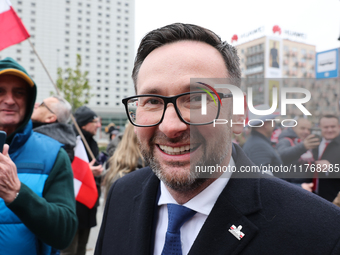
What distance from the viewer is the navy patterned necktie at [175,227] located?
4.09ft

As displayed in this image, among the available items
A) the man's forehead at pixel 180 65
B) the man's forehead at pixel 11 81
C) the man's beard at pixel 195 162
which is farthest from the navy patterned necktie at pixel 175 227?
the man's forehead at pixel 11 81

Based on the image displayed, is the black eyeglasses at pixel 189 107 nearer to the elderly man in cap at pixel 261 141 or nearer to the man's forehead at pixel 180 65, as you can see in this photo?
the man's forehead at pixel 180 65

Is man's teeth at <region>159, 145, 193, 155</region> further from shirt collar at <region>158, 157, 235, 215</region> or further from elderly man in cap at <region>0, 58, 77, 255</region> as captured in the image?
elderly man in cap at <region>0, 58, 77, 255</region>

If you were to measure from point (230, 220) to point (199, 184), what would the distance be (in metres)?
0.21

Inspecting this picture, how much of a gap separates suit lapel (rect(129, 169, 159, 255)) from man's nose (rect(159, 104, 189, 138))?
0.49 m

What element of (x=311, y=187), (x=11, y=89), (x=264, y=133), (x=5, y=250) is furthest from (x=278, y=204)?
(x=311, y=187)

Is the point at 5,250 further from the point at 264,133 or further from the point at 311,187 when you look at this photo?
the point at 311,187

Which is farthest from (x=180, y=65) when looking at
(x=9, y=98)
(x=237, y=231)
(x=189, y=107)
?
(x=9, y=98)

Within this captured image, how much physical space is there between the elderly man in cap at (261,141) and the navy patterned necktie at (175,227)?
464 mm

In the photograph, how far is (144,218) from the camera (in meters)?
1.45

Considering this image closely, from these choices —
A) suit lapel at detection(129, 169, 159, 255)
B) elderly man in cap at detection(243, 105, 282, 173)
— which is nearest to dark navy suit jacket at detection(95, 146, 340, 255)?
suit lapel at detection(129, 169, 159, 255)

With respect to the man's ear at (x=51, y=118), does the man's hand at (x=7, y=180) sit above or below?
below

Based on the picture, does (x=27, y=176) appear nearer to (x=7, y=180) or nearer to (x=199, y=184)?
(x=7, y=180)

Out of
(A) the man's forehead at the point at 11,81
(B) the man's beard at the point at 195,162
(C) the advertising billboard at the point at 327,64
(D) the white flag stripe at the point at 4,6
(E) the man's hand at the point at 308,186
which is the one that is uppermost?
(D) the white flag stripe at the point at 4,6
